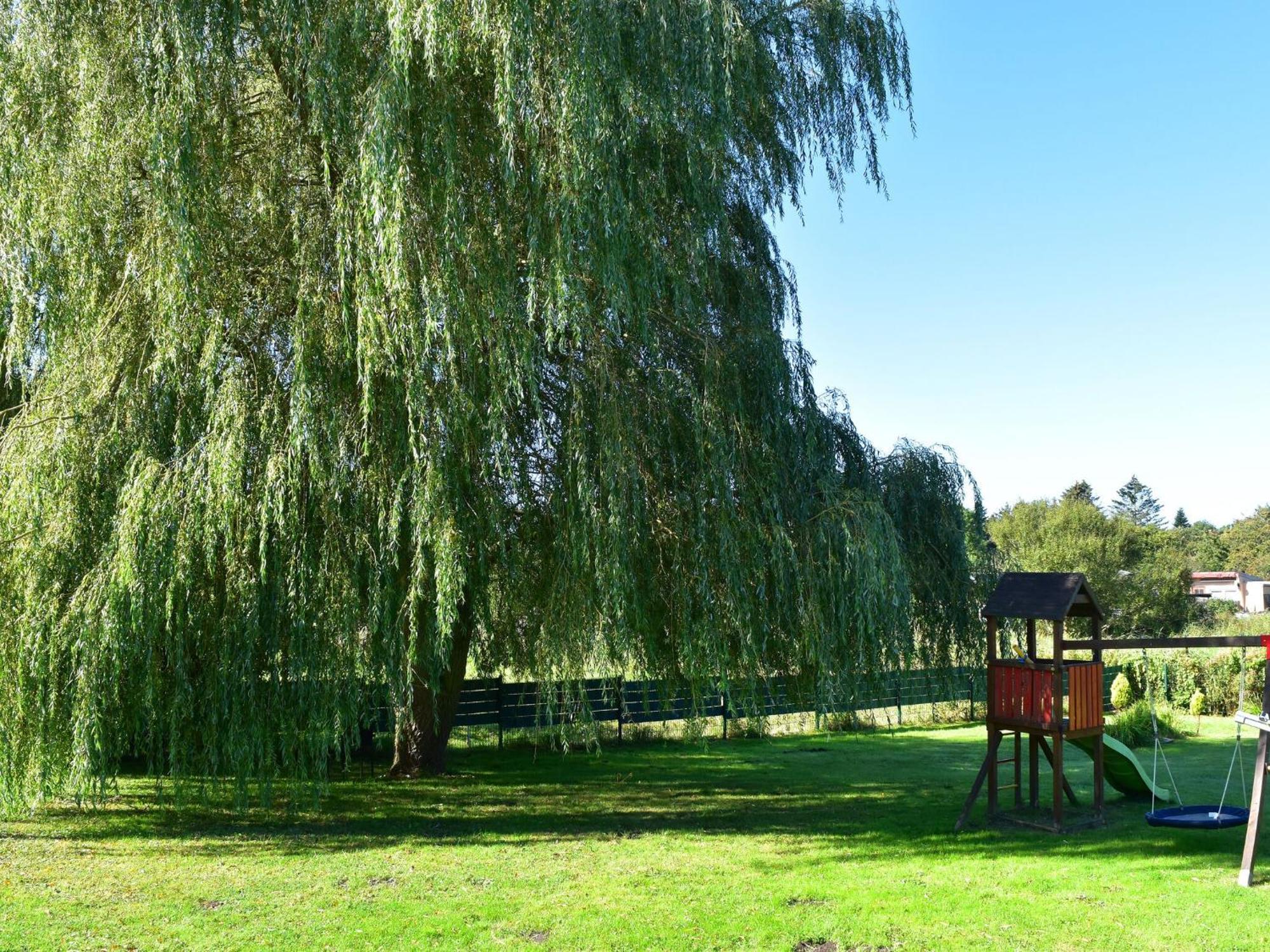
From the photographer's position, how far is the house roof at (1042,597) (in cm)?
779

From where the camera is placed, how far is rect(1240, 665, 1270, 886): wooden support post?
641 centimetres

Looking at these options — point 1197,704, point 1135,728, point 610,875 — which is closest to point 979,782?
point 610,875

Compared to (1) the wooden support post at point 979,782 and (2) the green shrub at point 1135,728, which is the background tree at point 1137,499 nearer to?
(2) the green shrub at point 1135,728

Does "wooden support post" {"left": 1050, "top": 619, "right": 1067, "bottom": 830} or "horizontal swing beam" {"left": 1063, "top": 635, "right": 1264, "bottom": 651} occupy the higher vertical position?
"horizontal swing beam" {"left": 1063, "top": 635, "right": 1264, "bottom": 651}

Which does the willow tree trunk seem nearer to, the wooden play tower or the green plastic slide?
the wooden play tower

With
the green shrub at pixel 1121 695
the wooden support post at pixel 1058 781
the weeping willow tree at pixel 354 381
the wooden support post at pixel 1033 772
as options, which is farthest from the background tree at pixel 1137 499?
the weeping willow tree at pixel 354 381

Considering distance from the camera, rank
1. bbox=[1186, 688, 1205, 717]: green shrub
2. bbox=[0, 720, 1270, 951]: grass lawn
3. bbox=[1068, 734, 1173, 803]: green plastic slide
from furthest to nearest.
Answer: bbox=[1186, 688, 1205, 717]: green shrub → bbox=[1068, 734, 1173, 803]: green plastic slide → bbox=[0, 720, 1270, 951]: grass lawn

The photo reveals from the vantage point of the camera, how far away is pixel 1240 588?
5681cm

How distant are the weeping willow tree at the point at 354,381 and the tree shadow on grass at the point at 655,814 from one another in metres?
1.57

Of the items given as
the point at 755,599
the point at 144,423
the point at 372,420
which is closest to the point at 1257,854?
the point at 755,599

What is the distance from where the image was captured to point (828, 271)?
9320mm

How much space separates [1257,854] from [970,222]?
702 centimetres

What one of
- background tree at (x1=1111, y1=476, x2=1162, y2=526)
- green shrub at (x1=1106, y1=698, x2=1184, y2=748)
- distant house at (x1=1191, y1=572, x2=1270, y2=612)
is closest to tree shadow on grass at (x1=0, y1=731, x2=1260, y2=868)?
green shrub at (x1=1106, y1=698, x2=1184, y2=748)

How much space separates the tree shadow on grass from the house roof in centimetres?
186
